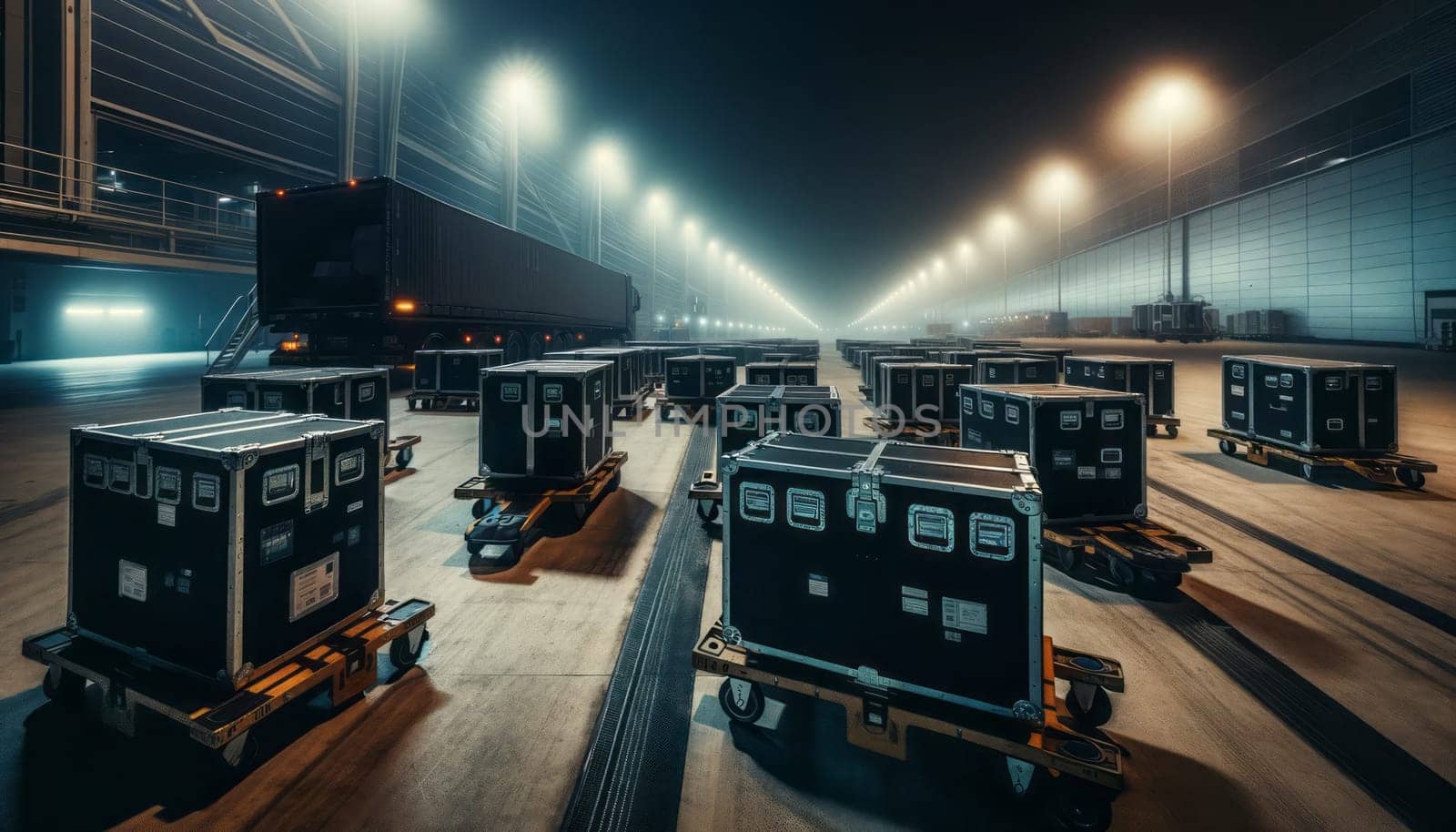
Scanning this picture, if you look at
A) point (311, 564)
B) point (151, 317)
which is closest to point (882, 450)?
point (311, 564)

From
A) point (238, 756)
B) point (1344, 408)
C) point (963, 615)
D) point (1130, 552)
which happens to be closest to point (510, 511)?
point (238, 756)

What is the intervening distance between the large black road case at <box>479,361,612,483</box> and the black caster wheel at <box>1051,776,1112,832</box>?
4843 millimetres

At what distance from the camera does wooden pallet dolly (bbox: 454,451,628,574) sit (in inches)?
186

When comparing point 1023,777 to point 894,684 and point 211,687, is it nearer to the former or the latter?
point 894,684

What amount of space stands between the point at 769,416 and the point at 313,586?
4.13 m

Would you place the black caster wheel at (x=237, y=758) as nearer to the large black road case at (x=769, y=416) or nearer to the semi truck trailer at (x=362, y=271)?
the large black road case at (x=769, y=416)

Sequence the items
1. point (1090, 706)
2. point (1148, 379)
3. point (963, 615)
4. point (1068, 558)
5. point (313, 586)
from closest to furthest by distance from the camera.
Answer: point (963, 615) → point (1090, 706) → point (313, 586) → point (1068, 558) → point (1148, 379)

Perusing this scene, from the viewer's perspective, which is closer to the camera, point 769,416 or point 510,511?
point 510,511

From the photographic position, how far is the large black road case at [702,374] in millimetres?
13594

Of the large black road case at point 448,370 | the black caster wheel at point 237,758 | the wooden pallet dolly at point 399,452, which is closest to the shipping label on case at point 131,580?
the black caster wheel at point 237,758

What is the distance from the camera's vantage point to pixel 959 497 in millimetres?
2336

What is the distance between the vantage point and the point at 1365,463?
6879 millimetres

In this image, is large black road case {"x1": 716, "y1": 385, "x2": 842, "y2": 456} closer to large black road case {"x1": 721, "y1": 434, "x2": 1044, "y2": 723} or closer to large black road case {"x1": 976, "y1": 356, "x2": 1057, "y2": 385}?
large black road case {"x1": 721, "y1": 434, "x2": 1044, "y2": 723}

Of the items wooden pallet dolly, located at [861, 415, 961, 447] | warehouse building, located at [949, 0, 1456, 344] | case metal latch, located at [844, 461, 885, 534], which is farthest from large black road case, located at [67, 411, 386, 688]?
warehouse building, located at [949, 0, 1456, 344]
